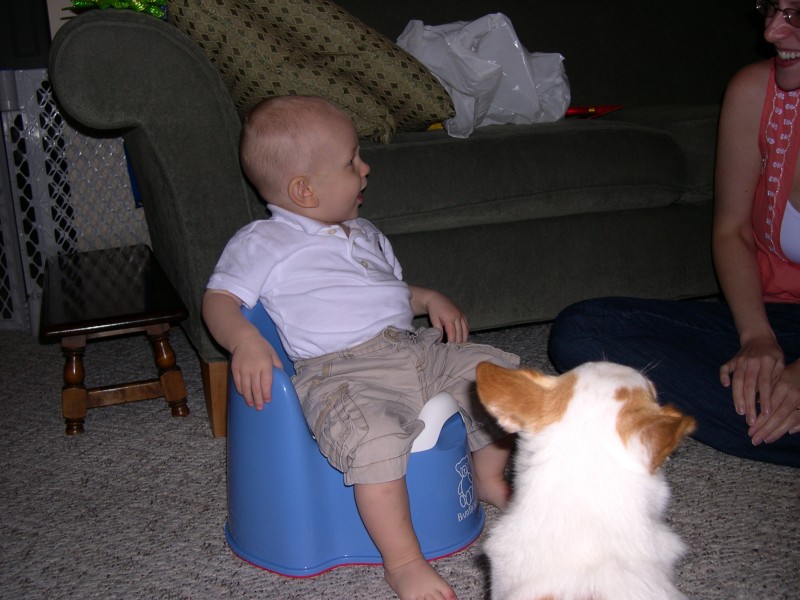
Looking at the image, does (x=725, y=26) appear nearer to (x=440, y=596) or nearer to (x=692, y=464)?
(x=692, y=464)

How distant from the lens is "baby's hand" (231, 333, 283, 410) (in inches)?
45.7

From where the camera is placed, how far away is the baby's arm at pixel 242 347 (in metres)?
1.16

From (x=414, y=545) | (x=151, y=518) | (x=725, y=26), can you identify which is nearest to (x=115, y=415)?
(x=151, y=518)

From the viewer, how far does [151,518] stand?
4.48 feet

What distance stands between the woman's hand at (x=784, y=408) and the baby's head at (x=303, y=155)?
0.80 metres

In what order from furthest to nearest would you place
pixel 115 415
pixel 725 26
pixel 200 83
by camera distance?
pixel 725 26 → pixel 115 415 → pixel 200 83

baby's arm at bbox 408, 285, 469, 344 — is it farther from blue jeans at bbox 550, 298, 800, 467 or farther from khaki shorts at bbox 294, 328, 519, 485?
blue jeans at bbox 550, 298, 800, 467

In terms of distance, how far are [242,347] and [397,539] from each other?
0.37m

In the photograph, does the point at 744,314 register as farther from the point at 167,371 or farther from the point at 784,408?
the point at 167,371

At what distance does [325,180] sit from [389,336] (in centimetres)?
29

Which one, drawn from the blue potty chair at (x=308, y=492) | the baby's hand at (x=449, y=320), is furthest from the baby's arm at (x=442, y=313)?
the blue potty chair at (x=308, y=492)

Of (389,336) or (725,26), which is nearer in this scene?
(389,336)

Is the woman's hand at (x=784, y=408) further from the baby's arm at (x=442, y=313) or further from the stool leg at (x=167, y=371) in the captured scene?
the stool leg at (x=167, y=371)

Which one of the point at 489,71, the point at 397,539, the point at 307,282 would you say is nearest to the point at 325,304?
the point at 307,282
